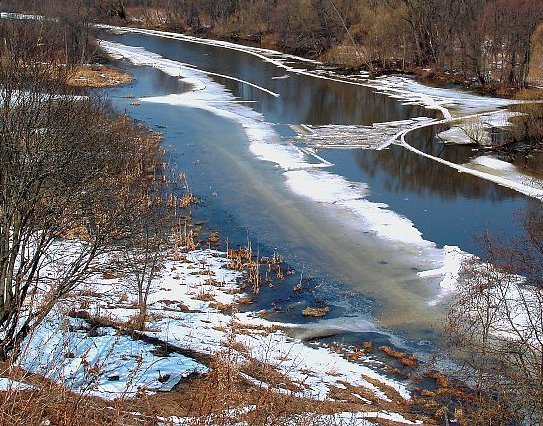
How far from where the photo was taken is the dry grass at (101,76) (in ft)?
135

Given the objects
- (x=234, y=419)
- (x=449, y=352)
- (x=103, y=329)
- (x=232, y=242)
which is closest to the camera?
(x=234, y=419)

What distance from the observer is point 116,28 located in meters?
75.7

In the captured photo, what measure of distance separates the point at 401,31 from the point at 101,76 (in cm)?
2116

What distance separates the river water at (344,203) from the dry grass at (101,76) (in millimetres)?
4064

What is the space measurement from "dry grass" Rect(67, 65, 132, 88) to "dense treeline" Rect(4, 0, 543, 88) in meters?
5.45

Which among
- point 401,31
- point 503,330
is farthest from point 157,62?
point 503,330

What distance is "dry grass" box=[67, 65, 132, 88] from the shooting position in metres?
41.1

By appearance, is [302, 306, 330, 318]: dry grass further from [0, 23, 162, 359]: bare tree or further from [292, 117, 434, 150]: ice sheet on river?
[292, 117, 434, 150]: ice sheet on river

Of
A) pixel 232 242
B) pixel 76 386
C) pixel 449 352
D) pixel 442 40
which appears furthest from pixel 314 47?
pixel 76 386

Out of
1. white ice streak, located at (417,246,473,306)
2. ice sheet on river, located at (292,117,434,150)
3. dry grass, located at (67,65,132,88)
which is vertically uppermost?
dry grass, located at (67,65,132,88)

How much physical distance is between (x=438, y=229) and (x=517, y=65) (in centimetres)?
2587

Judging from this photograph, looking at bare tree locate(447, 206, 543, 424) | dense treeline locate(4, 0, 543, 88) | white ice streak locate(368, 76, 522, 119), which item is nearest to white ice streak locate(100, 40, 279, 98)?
dense treeline locate(4, 0, 543, 88)

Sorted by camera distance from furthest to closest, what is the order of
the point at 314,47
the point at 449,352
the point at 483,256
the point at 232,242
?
the point at 314,47 → the point at 232,242 → the point at 483,256 → the point at 449,352

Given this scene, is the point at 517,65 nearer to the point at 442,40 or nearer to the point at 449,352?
the point at 442,40
